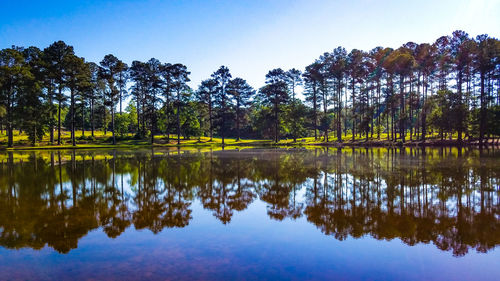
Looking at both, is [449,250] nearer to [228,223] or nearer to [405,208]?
[405,208]

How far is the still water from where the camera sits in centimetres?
552

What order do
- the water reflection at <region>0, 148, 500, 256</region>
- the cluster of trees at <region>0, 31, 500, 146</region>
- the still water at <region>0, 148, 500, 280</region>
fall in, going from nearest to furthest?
the still water at <region>0, 148, 500, 280</region> < the water reflection at <region>0, 148, 500, 256</region> < the cluster of trees at <region>0, 31, 500, 146</region>

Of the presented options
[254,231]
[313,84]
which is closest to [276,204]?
[254,231]

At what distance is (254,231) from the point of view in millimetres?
7730

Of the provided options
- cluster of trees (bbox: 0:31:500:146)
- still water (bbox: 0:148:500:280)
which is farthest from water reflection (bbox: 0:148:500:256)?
cluster of trees (bbox: 0:31:500:146)

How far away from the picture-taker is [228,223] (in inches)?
334

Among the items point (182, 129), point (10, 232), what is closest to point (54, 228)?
point (10, 232)

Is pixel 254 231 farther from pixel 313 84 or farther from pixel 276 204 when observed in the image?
pixel 313 84

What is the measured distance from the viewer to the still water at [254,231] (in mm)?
5523

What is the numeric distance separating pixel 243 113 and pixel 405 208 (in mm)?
82231

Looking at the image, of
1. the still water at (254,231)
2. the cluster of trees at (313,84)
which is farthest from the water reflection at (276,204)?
the cluster of trees at (313,84)

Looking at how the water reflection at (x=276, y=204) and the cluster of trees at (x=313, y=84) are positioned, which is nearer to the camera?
the water reflection at (x=276, y=204)

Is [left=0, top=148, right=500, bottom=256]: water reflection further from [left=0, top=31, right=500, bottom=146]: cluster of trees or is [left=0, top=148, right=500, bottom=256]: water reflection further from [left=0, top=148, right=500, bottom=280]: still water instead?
[left=0, top=31, right=500, bottom=146]: cluster of trees

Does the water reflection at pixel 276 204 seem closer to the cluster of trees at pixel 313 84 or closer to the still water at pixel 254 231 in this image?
the still water at pixel 254 231
